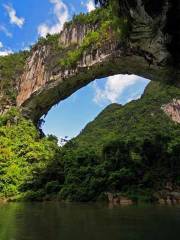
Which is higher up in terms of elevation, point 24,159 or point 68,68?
point 68,68

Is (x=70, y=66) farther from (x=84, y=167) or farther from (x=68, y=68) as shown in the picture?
(x=84, y=167)

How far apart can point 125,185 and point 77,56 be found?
9.18 metres

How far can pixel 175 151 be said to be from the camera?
2269 cm

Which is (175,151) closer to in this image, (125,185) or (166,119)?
(125,185)

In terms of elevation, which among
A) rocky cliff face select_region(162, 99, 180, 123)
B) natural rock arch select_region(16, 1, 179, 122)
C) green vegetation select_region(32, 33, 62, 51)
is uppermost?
rocky cliff face select_region(162, 99, 180, 123)

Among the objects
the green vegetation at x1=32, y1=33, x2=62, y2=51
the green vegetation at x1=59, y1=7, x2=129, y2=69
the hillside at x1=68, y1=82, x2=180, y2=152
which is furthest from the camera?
the hillside at x1=68, y1=82, x2=180, y2=152

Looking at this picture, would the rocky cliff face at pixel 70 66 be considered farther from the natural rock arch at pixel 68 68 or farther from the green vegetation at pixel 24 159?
the green vegetation at pixel 24 159

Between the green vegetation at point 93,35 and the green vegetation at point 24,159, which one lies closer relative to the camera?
the green vegetation at point 93,35

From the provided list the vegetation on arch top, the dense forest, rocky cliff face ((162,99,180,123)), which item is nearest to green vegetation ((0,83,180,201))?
the dense forest

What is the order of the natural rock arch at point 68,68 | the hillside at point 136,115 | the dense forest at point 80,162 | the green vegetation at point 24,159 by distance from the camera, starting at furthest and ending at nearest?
1. the hillside at point 136,115
2. the green vegetation at point 24,159
3. the natural rock arch at point 68,68
4. the dense forest at point 80,162

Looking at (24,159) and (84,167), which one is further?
(24,159)

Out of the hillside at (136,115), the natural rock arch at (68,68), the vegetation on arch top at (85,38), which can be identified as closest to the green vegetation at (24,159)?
the natural rock arch at (68,68)

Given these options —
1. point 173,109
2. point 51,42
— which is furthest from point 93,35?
point 173,109

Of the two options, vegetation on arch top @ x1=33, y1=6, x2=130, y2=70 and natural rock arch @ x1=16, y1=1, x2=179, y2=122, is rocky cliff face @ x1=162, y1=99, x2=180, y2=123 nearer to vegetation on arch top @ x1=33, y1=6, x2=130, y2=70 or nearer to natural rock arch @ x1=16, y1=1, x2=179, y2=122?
natural rock arch @ x1=16, y1=1, x2=179, y2=122
